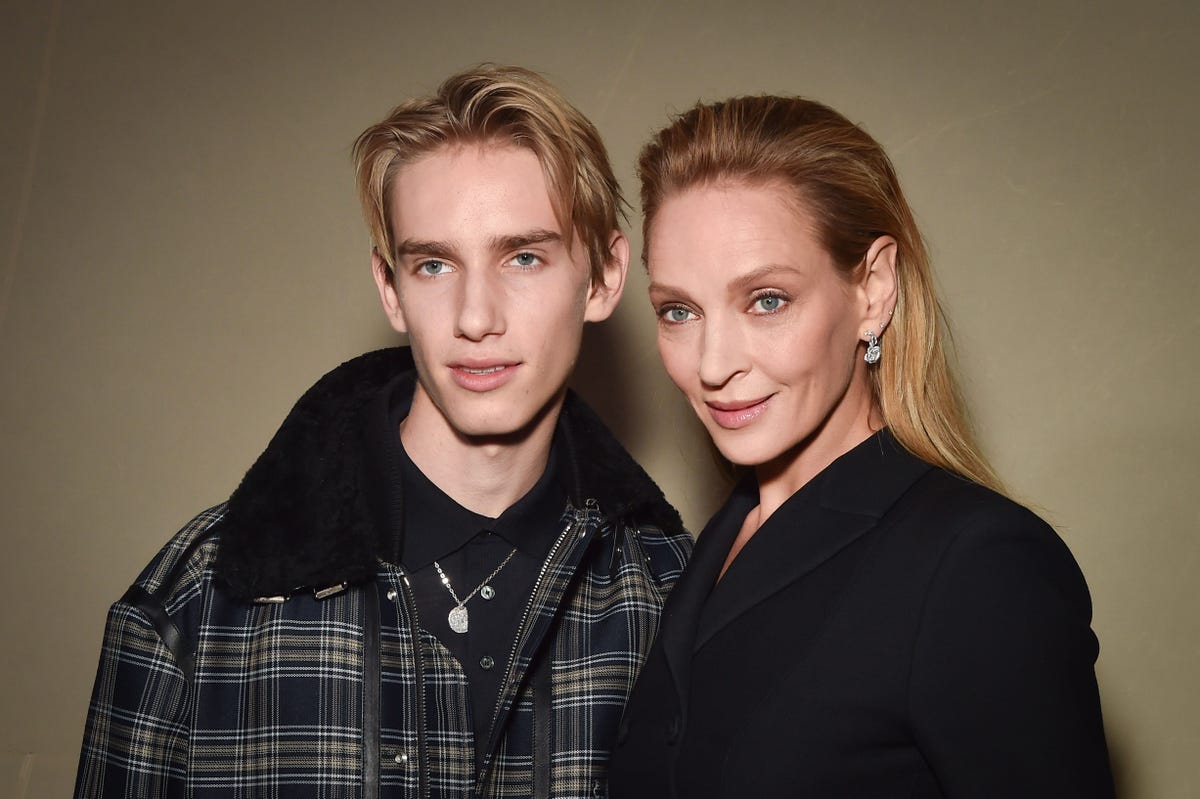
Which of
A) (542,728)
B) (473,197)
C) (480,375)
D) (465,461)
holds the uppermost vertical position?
(473,197)

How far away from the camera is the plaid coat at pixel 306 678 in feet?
6.50

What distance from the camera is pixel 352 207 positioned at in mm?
3242

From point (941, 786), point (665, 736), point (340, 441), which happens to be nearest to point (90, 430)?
point (340, 441)

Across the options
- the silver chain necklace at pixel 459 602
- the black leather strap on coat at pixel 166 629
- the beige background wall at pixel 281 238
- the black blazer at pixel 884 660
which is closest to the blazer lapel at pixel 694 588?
the black blazer at pixel 884 660

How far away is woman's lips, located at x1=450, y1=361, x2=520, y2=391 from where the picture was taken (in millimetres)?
2113

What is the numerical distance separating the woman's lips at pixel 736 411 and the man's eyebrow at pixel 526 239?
1.57ft

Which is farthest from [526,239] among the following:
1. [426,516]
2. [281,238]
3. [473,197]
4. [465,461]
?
[281,238]

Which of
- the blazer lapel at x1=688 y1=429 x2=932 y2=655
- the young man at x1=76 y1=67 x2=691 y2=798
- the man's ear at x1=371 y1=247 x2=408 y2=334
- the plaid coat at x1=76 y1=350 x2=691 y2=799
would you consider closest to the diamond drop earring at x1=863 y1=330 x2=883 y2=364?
the blazer lapel at x1=688 y1=429 x2=932 y2=655

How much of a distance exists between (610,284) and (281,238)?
1286mm

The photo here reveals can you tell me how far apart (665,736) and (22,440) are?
2.28m

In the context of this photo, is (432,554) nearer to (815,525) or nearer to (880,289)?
(815,525)

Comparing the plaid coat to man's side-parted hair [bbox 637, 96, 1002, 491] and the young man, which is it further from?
man's side-parted hair [bbox 637, 96, 1002, 491]

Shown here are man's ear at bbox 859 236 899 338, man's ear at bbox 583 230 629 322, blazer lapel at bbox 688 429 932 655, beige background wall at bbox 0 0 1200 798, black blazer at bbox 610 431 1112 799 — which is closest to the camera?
black blazer at bbox 610 431 1112 799

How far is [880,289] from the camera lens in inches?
75.2
